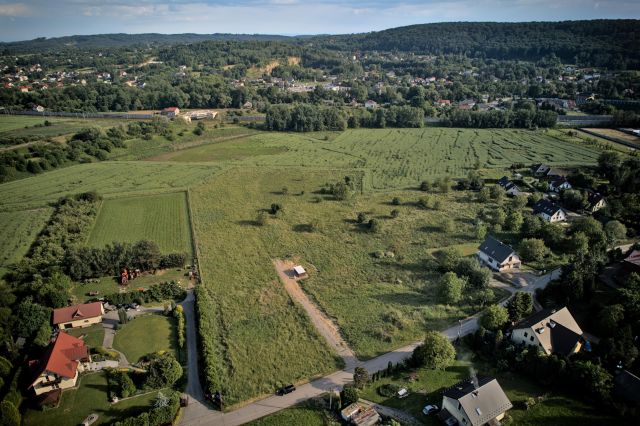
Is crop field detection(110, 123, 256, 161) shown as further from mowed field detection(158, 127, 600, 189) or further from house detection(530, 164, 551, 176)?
house detection(530, 164, 551, 176)

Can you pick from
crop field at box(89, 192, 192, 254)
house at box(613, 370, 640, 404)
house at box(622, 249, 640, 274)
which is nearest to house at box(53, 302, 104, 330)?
crop field at box(89, 192, 192, 254)

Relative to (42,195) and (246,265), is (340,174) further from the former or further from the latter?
(42,195)

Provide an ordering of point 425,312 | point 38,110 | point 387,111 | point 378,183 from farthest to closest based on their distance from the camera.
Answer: point 38,110 < point 387,111 < point 378,183 < point 425,312

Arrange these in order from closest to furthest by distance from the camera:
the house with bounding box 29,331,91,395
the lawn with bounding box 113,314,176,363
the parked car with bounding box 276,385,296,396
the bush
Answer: the house with bounding box 29,331,91,395 → the parked car with bounding box 276,385,296,396 → the bush → the lawn with bounding box 113,314,176,363

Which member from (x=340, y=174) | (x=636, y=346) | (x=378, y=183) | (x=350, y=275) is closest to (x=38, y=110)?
(x=340, y=174)

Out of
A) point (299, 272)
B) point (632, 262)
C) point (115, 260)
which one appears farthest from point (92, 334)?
point (632, 262)

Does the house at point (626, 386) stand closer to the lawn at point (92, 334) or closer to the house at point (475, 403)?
the house at point (475, 403)

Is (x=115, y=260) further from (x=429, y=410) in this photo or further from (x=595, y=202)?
(x=595, y=202)

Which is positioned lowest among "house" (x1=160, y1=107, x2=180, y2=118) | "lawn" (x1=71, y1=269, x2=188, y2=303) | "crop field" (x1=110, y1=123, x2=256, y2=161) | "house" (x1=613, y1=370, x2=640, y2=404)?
"lawn" (x1=71, y1=269, x2=188, y2=303)
